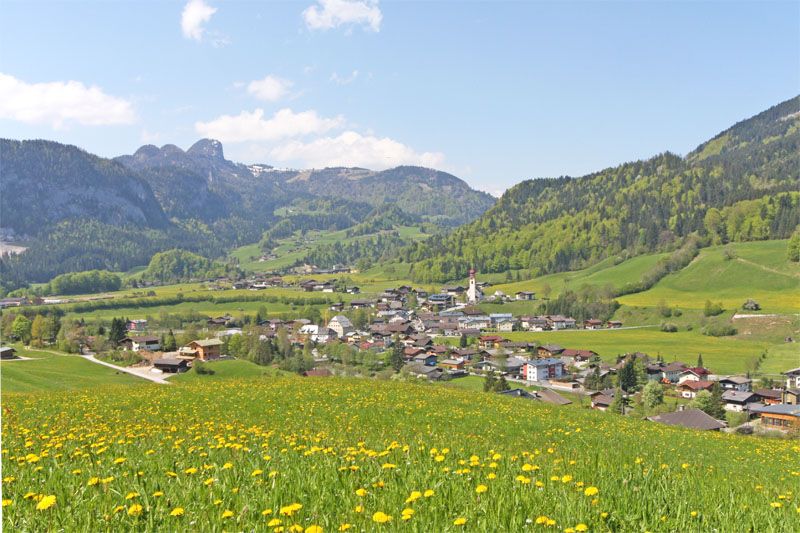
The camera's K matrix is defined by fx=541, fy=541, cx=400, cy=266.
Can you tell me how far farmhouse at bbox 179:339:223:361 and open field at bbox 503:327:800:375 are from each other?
75.4 m

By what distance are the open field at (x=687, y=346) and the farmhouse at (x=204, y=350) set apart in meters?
75.4

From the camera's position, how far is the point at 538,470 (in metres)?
7.55

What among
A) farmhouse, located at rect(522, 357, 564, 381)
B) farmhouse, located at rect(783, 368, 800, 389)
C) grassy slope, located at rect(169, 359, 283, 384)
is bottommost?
farmhouse, located at rect(522, 357, 564, 381)

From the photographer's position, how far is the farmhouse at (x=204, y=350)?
82.8 metres

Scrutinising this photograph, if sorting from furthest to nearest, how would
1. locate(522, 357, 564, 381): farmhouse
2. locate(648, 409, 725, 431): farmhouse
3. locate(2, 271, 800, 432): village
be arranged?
locate(522, 357, 564, 381): farmhouse → locate(2, 271, 800, 432): village → locate(648, 409, 725, 431): farmhouse

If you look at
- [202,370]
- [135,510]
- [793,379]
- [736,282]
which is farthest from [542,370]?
[135,510]

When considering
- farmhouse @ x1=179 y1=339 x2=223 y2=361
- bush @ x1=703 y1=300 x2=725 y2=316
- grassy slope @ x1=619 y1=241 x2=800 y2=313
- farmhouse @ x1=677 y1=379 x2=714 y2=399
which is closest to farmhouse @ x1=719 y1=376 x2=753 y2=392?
farmhouse @ x1=677 y1=379 x2=714 y2=399

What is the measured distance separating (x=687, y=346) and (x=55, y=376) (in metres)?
117

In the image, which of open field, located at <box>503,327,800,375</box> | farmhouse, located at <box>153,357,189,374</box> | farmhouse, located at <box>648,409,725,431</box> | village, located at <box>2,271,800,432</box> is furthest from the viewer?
open field, located at <box>503,327,800,375</box>

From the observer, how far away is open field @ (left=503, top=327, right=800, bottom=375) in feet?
332

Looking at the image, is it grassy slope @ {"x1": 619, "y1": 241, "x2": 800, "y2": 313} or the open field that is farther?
grassy slope @ {"x1": 619, "y1": 241, "x2": 800, "y2": 313}

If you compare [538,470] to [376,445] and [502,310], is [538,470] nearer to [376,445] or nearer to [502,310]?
[376,445]

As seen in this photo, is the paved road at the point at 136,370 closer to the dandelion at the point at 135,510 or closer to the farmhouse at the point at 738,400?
the dandelion at the point at 135,510

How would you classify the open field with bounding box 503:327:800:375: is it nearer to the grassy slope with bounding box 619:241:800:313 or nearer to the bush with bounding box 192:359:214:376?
the grassy slope with bounding box 619:241:800:313
